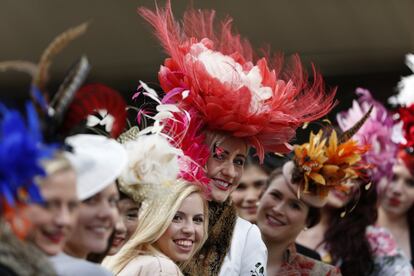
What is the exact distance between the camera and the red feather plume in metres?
4.02

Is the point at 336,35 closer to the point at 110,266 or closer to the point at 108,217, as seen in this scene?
the point at 110,266

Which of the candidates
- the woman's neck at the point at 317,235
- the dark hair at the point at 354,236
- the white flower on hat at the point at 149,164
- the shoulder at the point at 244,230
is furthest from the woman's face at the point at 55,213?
the woman's neck at the point at 317,235

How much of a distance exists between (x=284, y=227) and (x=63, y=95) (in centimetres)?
285

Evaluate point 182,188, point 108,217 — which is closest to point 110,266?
point 182,188

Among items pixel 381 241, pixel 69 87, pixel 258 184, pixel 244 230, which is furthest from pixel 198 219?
pixel 381 241

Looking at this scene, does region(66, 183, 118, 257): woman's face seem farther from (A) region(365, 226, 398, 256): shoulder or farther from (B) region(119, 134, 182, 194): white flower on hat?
(A) region(365, 226, 398, 256): shoulder

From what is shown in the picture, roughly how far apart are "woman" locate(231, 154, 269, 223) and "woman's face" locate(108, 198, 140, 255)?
265 centimetres

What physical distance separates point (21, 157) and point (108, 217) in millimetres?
665

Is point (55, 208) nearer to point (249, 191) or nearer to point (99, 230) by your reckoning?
point (99, 230)

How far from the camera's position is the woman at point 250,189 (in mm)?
7746

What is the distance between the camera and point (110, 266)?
5254 millimetres

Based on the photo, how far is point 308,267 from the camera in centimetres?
666

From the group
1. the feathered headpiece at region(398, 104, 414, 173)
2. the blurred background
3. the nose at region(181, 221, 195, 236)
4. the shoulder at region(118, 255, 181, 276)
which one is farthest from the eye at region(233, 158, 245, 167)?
the blurred background

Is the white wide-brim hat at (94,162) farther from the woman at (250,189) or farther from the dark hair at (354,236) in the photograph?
the dark hair at (354,236)
